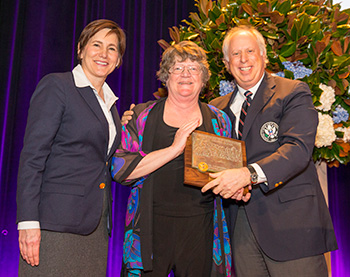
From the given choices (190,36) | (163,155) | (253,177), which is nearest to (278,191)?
(253,177)

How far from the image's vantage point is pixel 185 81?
204 cm

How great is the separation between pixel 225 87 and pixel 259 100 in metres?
0.45

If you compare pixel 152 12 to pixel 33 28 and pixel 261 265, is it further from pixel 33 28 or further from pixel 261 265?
pixel 261 265

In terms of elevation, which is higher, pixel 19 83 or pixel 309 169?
pixel 19 83

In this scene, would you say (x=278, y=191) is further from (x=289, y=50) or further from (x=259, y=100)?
(x=289, y=50)

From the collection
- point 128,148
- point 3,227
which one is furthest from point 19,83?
point 128,148

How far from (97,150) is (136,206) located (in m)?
0.38

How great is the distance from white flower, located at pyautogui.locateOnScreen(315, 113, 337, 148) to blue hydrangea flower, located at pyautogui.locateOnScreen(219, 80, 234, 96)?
619mm

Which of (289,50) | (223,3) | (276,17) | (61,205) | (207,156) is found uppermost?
(223,3)

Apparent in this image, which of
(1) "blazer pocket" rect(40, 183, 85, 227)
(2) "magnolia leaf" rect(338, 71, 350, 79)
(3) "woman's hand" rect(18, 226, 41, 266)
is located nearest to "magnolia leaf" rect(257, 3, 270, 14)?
(2) "magnolia leaf" rect(338, 71, 350, 79)

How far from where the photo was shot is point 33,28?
3.90 m

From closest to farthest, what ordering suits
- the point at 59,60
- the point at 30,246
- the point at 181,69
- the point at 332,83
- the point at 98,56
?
1. the point at 30,246
2. the point at 98,56
3. the point at 181,69
4. the point at 332,83
5. the point at 59,60

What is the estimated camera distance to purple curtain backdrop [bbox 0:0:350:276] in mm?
3623

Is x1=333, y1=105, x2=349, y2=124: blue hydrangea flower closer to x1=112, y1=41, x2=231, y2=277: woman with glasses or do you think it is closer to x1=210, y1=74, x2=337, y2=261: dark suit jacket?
x1=210, y1=74, x2=337, y2=261: dark suit jacket
